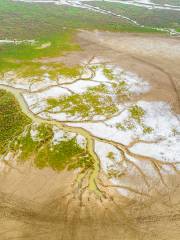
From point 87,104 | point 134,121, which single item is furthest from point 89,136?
point 87,104

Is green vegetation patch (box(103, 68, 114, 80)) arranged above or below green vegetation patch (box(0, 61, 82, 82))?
above

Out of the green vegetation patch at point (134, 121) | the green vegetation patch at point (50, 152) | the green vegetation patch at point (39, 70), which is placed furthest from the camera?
the green vegetation patch at point (39, 70)

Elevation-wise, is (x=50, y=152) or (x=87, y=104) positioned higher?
(x=50, y=152)

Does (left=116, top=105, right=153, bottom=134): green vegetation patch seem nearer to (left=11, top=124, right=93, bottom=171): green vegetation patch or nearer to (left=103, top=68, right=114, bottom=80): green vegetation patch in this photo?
(left=11, top=124, right=93, bottom=171): green vegetation patch

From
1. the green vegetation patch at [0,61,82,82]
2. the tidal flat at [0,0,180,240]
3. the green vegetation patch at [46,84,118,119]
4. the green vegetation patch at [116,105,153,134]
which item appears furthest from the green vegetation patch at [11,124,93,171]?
the green vegetation patch at [0,61,82,82]

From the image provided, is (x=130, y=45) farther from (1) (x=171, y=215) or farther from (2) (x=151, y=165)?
(1) (x=171, y=215)

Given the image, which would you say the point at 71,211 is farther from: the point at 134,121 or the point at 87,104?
the point at 87,104

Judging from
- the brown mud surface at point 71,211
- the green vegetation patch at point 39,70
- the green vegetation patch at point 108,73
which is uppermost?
the brown mud surface at point 71,211

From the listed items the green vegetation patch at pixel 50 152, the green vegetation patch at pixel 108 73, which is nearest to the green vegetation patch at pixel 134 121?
the green vegetation patch at pixel 50 152

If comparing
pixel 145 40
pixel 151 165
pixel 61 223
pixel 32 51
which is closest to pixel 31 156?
pixel 61 223

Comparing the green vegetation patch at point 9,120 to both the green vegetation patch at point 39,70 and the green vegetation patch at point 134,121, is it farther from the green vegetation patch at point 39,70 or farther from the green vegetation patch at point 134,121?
the green vegetation patch at point 134,121
